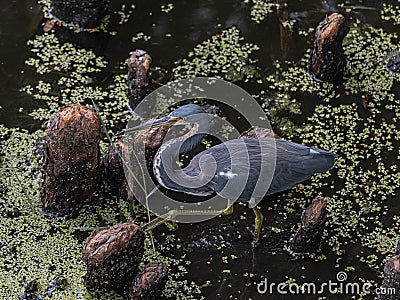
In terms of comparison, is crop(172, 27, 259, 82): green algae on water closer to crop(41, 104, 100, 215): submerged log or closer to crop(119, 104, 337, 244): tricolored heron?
crop(119, 104, 337, 244): tricolored heron

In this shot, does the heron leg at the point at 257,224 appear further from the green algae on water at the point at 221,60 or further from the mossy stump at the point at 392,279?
the green algae on water at the point at 221,60

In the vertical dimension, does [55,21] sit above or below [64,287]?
above

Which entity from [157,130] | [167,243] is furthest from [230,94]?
[167,243]

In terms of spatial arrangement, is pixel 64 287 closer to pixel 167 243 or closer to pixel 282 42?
pixel 167 243

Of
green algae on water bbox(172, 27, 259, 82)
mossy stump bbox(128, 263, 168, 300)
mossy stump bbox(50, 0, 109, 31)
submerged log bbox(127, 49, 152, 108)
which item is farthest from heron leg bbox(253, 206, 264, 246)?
mossy stump bbox(50, 0, 109, 31)

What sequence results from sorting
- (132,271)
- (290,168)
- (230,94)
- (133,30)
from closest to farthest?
(132,271)
(290,168)
(230,94)
(133,30)

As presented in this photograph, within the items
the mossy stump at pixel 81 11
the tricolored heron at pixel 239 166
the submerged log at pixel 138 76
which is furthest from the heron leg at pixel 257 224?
the mossy stump at pixel 81 11
